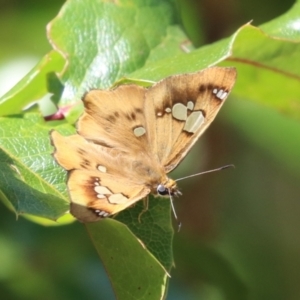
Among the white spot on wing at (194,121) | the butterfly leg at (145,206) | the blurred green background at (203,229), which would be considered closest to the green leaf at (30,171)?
the butterfly leg at (145,206)

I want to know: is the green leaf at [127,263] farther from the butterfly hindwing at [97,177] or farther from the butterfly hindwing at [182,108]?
the butterfly hindwing at [182,108]

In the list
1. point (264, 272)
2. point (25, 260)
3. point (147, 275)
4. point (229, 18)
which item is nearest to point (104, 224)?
point (147, 275)

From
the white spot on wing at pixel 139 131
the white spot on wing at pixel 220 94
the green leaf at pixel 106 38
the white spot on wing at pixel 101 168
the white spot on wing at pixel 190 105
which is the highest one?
the green leaf at pixel 106 38

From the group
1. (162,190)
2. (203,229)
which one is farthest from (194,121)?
(203,229)

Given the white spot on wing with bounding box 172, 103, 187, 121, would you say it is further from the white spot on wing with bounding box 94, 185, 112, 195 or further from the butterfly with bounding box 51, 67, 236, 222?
the white spot on wing with bounding box 94, 185, 112, 195

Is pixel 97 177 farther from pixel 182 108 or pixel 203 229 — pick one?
pixel 203 229

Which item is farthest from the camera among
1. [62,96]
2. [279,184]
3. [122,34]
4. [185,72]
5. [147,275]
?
[279,184]

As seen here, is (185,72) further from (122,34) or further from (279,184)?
(279,184)
